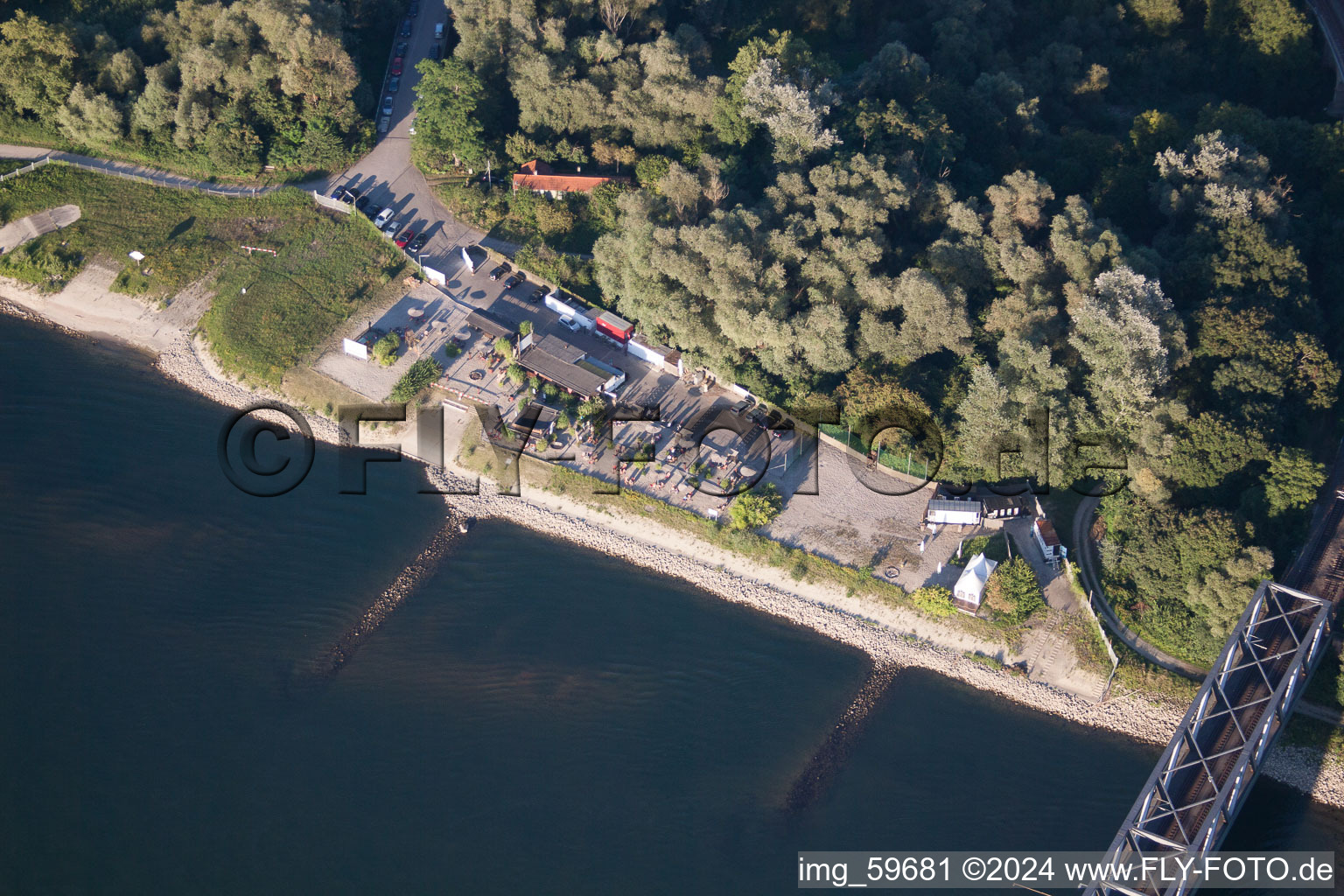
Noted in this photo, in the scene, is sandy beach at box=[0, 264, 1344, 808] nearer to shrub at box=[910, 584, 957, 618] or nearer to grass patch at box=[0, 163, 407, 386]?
shrub at box=[910, 584, 957, 618]

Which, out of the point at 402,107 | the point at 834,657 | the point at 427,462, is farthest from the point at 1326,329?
the point at 402,107

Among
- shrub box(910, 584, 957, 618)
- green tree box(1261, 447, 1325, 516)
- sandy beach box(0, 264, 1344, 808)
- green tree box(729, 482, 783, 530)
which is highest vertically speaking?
green tree box(1261, 447, 1325, 516)

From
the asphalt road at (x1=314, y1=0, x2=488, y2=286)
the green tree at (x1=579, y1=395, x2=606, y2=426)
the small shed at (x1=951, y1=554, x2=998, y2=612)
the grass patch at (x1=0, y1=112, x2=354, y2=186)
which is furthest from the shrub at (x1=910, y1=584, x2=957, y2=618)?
the grass patch at (x1=0, y1=112, x2=354, y2=186)

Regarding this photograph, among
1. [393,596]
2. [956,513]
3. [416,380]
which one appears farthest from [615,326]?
[956,513]

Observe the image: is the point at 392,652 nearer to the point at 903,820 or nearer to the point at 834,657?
the point at 834,657

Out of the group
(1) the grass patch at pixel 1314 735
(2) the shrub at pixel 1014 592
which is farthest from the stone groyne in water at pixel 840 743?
(1) the grass patch at pixel 1314 735

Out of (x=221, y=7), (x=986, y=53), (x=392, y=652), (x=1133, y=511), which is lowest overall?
(x=392, y=652)

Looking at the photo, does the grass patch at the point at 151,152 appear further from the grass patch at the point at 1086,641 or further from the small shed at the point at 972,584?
the grass patch at the point at 1086,641
